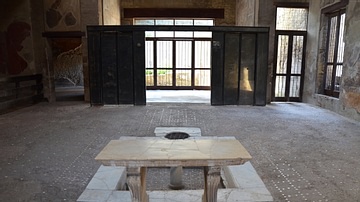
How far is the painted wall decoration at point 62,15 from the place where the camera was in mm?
8227

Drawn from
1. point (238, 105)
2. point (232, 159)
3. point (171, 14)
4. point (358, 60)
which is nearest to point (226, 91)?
point (238, 105)

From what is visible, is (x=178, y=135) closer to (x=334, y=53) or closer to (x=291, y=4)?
(x=334, y=53)

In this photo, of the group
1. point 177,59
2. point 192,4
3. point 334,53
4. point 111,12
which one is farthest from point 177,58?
point 334,53

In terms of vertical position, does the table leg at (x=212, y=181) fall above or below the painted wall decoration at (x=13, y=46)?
below

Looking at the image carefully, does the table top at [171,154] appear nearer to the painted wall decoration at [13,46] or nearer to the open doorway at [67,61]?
the painted wall decoration at [13,46]

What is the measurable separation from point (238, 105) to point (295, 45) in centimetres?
275

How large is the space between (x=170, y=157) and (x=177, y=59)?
1040cm

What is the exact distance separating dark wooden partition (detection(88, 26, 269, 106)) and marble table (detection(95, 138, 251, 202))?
5.62 meters

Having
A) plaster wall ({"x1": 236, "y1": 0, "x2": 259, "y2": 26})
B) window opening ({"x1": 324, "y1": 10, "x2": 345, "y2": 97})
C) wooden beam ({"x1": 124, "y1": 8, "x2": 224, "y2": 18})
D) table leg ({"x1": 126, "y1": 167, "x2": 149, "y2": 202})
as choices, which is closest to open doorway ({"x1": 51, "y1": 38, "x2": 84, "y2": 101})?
wooden beam ({"x1": 124, "y1": 8, "x2": 224, "y2": 18})

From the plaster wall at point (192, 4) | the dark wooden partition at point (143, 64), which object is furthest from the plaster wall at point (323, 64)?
the plaster wall at point (192, 4)

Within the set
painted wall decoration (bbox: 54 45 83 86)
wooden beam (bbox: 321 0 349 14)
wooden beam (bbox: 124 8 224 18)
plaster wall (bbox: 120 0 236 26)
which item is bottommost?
painted wall decoration (bbox: 54 45 83 86)

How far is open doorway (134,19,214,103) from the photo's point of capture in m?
12.0

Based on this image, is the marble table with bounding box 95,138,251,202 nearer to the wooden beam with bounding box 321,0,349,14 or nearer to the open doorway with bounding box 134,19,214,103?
the wooden beam with bounding box 321,0,349,14

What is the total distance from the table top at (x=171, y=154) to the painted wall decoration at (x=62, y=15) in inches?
276
